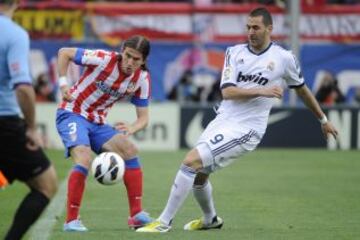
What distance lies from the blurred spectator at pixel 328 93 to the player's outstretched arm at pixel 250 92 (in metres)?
13.9

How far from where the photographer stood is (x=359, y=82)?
2469 centimetres

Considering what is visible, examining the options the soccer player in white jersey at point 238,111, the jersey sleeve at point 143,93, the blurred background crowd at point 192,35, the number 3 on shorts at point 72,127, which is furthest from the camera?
the blurred background crowd at point 192,35

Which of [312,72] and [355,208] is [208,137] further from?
[312,72]

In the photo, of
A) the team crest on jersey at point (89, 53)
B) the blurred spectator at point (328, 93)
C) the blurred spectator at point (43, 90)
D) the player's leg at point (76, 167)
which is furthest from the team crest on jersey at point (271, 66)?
the blurred spectator at point (328, 93)

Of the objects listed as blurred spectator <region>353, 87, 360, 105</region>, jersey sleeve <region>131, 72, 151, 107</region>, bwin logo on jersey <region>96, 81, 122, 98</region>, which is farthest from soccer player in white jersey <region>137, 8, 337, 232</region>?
blurred spectator <region>353, 87, 360, 105</region>

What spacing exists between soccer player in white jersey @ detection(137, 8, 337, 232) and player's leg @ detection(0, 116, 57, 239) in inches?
77.3

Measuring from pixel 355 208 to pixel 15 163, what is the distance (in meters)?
5.49

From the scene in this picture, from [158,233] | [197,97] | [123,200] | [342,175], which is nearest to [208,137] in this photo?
[158,233]

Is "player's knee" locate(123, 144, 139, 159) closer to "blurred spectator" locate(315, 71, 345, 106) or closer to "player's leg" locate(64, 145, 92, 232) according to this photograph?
"player's leg" locate(64, 145, 92, 232)

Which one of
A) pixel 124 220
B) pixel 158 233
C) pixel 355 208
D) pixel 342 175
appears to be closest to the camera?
pixel 158 233

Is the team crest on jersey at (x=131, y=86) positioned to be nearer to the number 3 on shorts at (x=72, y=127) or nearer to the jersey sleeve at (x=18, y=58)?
the number 3 on shorts at (x=72, y=127)

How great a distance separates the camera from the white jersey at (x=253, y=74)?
9.79 m

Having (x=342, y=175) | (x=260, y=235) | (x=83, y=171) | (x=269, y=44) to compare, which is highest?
(x=269, y=44)

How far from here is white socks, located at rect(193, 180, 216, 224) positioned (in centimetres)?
985
